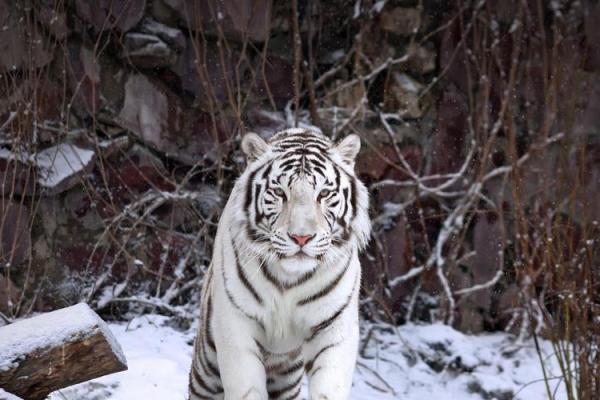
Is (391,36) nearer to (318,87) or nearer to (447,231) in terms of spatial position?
(318,87)

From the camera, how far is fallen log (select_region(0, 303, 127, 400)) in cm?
252

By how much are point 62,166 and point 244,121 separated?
3.62ft

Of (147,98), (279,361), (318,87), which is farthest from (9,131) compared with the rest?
(279,361)

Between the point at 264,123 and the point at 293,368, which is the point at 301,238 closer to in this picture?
the point at 293,368

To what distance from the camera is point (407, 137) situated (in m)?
5.61

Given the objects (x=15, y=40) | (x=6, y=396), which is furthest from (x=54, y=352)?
(x=15, y=40)

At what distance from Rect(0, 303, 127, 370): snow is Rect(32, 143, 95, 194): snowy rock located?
251 cm

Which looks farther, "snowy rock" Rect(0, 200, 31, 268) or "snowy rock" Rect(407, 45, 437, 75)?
"snowy rock" Rect(407, 45, 437, 75)

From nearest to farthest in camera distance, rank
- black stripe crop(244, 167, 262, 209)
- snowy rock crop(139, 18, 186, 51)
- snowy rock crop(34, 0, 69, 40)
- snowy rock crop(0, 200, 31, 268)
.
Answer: black stripe crop(244, 167, 262, 209)
snowy rock crop(0, 200, 31, 268)
snowy rock crop(34, 0, 69, 40)
snowy rock crop(139, 18, 186, 51)

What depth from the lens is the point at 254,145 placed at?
10.1 feet

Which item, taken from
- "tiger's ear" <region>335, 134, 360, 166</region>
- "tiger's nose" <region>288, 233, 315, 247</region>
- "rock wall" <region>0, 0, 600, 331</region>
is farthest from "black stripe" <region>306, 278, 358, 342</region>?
"rock wall" <region>0, 0, 600, 331</region>

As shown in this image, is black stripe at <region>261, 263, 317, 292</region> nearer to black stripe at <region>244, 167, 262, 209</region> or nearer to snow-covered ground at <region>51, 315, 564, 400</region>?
black stripe at <region>244, 167, 262, 209</region>

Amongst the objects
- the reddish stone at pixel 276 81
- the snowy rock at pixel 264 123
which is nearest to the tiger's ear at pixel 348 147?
the snowy rock at pixel 264 123

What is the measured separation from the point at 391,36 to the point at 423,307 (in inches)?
67.0
